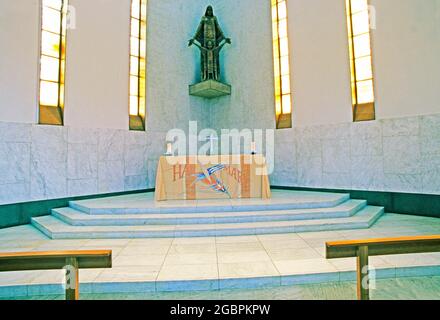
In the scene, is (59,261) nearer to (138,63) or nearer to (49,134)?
(49,134)

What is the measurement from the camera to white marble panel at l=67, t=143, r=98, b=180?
5.58 metres

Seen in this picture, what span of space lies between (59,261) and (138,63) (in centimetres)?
630

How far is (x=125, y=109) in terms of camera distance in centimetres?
655

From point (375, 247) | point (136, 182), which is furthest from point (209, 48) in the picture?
point (375, 247)

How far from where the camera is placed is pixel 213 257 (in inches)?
123

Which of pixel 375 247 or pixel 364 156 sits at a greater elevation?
pixel 364 156

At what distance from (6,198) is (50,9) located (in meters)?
3.81

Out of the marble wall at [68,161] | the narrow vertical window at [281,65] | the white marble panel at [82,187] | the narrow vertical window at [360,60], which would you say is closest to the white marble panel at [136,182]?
the marble wall at [68,161]

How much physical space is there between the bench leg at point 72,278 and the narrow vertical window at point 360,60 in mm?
5990

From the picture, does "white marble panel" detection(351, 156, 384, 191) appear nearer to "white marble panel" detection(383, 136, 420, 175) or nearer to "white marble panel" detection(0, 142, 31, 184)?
"white marble panel" detection(383, 136, 420, 175)

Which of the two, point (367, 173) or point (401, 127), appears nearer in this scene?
point (401, 127)

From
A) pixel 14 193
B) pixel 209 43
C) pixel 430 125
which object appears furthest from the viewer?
pixel 209 43

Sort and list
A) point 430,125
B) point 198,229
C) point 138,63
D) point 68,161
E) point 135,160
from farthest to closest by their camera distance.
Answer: point 138,63
point 135,160
point 68,161
point 430,125
point 198,229
